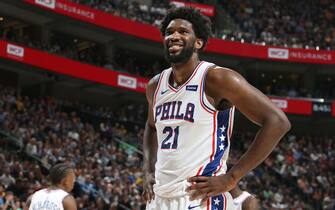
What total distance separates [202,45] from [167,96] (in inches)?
14.4

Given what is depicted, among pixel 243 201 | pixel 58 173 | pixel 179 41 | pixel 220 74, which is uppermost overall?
pixel 179 41

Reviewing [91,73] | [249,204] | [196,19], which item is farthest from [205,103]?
[91,73]

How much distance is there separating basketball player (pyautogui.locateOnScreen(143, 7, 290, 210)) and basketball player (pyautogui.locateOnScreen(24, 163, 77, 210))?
2.43 m

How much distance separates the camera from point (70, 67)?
23.9m

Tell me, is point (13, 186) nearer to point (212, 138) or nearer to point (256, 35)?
point (212, 138)

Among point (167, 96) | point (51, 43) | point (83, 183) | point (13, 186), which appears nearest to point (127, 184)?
point (83, 183)

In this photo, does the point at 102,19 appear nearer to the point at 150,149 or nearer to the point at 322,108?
the point at 322,108

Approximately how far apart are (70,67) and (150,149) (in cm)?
2029

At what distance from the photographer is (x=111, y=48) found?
1094 inches

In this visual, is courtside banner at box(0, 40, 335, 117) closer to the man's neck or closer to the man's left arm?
the man's neck

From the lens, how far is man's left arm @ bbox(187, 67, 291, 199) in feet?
10.4

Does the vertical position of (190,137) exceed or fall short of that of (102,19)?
it falls short

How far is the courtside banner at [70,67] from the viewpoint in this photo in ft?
70.3

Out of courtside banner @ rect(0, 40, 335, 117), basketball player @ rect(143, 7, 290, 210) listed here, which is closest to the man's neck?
basketball player @ rect(143, 7, 290, 210)
